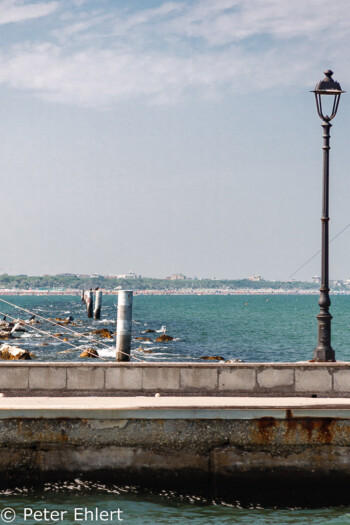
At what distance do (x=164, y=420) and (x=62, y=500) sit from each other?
6.65 feet

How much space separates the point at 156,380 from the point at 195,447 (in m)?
1.98

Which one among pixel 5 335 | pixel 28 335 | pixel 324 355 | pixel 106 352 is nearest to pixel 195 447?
pixel 324 355

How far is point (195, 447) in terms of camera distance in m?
10.9

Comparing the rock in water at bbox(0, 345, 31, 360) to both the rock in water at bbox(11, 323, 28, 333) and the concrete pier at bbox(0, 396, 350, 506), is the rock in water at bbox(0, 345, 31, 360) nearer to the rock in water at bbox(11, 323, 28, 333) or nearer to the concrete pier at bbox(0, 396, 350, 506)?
the concrete pier at bbox(0, 396, 350, 506)

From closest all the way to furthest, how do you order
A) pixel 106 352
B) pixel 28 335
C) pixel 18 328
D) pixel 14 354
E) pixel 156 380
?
pixel 156 380 → pixel 14 354 → pixel 106 352 → pixel 28 335 → pixel 18 328

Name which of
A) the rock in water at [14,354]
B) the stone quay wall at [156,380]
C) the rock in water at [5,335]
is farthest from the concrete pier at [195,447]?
the rock in water at [5,335]

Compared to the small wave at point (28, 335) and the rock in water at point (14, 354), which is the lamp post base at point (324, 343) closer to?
the rock in water at point (14, 354)

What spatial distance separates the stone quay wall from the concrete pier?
1.59 meters

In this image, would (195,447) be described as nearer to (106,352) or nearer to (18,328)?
(106,352)


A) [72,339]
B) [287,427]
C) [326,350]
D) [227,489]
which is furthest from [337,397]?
[72,339]

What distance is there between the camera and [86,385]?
12.6 metres

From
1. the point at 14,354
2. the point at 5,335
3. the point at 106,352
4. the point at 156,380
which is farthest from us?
the point at 5,335

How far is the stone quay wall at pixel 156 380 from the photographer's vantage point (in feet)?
41.3

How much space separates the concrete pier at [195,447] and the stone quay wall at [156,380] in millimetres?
1592
